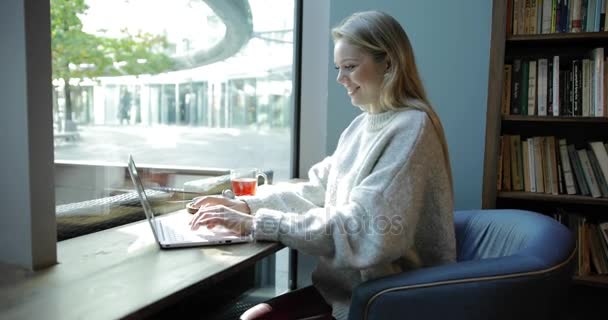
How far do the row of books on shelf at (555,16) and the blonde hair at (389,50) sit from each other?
38.1 inches

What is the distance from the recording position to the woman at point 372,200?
117cm

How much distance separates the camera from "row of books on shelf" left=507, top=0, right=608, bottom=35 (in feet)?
6.50

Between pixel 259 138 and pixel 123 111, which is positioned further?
pixel 259 138

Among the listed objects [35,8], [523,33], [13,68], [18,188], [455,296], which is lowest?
[455,296]

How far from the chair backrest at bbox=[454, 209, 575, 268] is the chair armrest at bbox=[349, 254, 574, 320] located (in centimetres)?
7

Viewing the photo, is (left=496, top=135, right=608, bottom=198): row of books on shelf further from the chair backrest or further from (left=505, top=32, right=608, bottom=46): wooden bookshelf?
the chair backrest

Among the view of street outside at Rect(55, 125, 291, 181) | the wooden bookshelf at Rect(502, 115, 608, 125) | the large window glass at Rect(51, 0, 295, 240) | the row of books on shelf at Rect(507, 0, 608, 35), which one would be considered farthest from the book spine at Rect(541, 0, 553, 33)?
the view of street outside at Rect(55, 125, 291, 181)

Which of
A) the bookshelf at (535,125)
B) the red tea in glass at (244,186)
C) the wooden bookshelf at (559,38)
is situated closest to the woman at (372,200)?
the red tea in glass at (244,186)

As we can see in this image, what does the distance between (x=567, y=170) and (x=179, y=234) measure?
1.71m

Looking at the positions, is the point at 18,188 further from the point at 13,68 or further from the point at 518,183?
the point at 518,183

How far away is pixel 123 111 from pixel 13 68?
0.80m

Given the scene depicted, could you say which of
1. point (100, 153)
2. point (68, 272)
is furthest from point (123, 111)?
point (68, 272)

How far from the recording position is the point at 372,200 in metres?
1.16

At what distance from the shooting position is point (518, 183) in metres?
2.16
